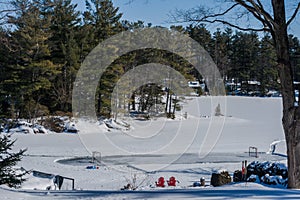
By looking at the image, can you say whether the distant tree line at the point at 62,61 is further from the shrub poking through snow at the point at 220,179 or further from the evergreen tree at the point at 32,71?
the shrub poking through snow at the point at 220,179

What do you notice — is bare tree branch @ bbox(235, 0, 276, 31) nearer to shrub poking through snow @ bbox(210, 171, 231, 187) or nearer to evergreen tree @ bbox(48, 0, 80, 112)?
shrub poking through snow @ bbox(210, 171, 231, 187)

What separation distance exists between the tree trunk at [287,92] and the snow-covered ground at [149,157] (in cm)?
64

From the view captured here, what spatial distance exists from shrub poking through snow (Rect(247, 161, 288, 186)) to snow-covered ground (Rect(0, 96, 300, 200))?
55.5 inches

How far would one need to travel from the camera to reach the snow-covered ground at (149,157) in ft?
11.6

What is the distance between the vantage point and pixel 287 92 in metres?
4.57

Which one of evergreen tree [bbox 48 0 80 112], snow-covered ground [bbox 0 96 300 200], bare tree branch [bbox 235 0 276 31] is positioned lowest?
snow-covered ground [bbox 0 96 300 200]

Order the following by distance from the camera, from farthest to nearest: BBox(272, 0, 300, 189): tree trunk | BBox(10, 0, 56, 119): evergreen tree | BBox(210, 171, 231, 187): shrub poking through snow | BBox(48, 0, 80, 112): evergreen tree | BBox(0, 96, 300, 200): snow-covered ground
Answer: BBox(48, 0, 80, 112): evergreen tree < BBox(10, 0, 56, 119): evergreen tree < BBox(210, 171, 231, 187): shrub poking through snow < BBox(272, 0, 300, 189): tree trunk < BBox(0, 96, 300, 200): snow-covered ground

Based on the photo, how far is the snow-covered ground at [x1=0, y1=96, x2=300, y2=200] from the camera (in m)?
3.54

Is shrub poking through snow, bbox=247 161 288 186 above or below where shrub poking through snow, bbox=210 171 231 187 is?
above

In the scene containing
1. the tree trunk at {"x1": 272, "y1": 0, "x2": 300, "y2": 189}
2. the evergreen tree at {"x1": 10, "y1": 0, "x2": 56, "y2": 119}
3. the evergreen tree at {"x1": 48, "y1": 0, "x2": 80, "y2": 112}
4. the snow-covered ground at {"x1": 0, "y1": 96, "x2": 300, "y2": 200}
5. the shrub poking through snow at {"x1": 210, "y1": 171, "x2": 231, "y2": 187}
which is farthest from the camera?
the evergreen tree at {"x1": 48, "y1": 0, "x2": 80, "y2": 112}

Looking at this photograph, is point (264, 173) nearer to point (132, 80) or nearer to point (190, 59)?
point (132, 80)

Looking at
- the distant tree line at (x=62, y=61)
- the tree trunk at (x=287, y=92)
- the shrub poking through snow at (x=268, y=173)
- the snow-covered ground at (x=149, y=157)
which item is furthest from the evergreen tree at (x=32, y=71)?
the tree trunk at (x=287, y=92)

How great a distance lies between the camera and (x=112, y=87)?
21.6 metres

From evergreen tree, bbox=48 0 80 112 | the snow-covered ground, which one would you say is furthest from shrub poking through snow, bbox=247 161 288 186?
evergreen tree, bbox=48 0 80 112
